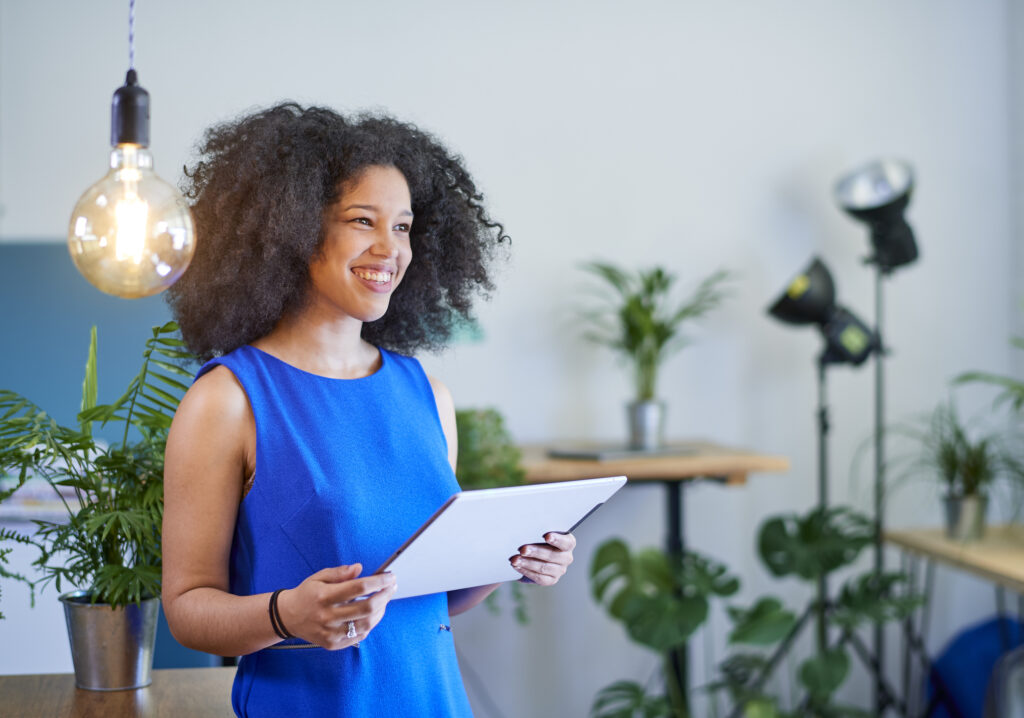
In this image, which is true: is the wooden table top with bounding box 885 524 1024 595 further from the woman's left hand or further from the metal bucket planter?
the metal bucket planter

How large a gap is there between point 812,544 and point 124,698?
2.26m

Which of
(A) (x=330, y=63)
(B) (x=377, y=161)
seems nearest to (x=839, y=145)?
(A) (x=330, y=63)

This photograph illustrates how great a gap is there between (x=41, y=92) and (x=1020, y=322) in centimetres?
345

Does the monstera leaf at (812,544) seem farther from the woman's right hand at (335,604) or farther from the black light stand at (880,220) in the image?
the woman's right hand at (335,604)

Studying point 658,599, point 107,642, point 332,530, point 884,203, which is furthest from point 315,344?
point 884,203

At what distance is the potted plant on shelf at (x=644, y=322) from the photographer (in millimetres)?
3135

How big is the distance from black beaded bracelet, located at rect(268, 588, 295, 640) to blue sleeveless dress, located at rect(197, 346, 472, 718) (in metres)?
0.09

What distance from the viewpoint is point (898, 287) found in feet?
11.7

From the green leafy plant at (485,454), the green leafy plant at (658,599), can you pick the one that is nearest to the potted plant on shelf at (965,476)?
the green leafy plant at (658,599)

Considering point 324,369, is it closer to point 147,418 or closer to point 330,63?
point 147,418

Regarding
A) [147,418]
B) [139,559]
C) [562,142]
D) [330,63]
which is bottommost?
[139,559]

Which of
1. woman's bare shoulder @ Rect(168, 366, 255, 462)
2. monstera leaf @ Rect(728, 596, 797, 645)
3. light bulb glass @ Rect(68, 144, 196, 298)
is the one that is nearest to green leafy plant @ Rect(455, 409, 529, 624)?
monstera leaf @ Rect(728, 596, 797, 645)

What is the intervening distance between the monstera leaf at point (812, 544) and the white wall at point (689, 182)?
0.42m

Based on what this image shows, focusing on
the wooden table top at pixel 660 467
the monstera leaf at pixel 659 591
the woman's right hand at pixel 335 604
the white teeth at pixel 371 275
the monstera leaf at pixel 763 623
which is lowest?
the monstera leaf at pixel 763 623
